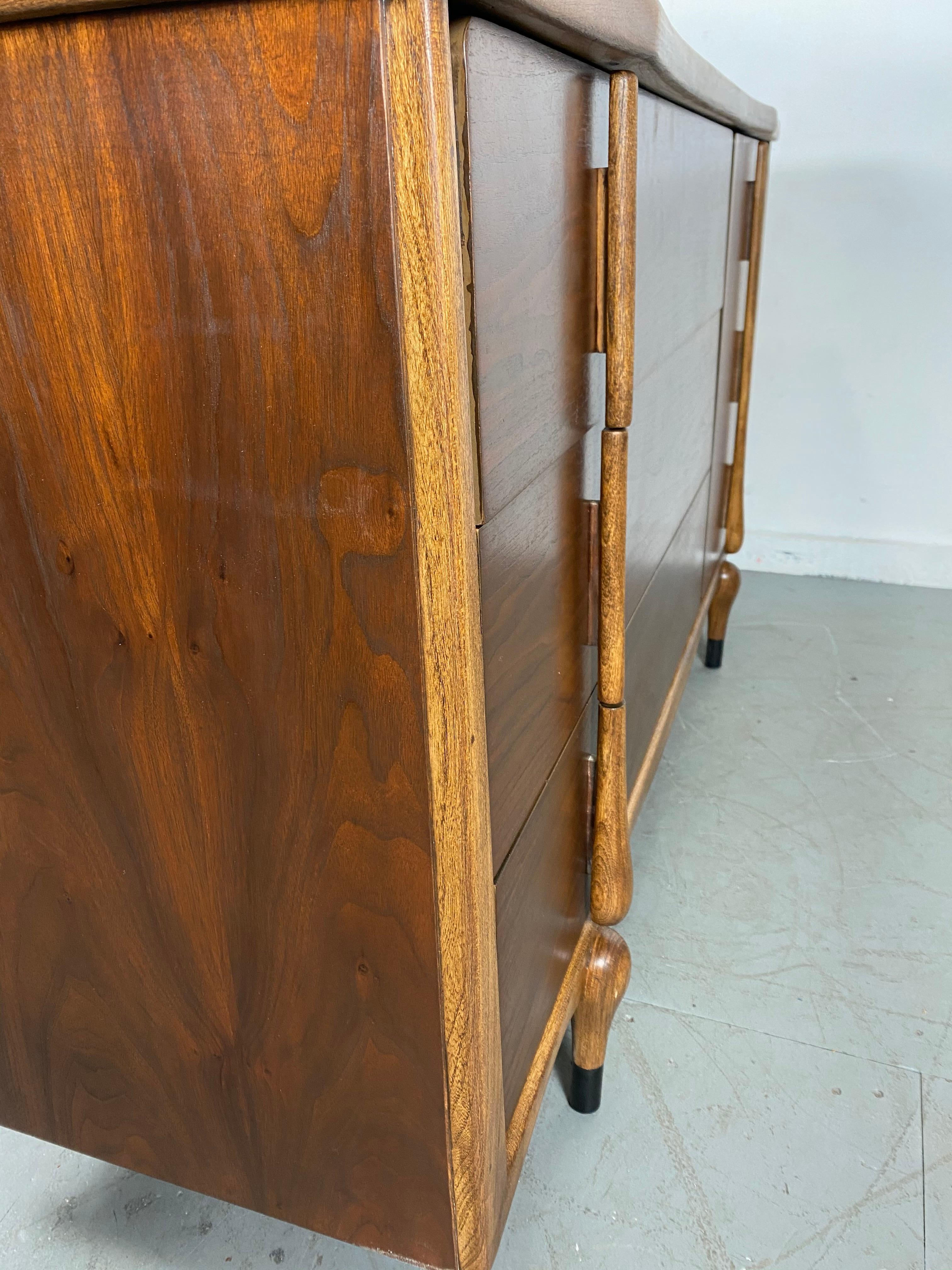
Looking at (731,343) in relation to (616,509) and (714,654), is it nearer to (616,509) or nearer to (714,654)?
(714,654)

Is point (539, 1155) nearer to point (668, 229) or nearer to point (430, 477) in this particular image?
point (430, 477)

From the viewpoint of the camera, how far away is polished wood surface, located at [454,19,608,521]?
520 mm

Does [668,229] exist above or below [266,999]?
above

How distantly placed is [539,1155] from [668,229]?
968mm

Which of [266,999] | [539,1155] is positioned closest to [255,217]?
[266,999]

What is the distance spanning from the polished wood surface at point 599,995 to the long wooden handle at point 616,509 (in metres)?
0.03

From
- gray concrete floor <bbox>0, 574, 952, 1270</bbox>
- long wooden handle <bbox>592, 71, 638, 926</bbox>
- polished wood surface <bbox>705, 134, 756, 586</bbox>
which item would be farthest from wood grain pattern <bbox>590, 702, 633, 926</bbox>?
polished wood surface <bbox>705, 134, 756, 586</bbox>

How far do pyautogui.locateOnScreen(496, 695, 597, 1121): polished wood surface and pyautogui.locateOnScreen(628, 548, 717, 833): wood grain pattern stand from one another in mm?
118

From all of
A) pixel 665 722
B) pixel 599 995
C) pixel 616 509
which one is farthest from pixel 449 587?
pixel 665 722

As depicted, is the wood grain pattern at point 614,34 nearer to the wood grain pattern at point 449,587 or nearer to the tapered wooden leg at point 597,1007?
the wood grain pattern at point 449,587

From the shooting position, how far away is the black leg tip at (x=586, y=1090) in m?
1.04

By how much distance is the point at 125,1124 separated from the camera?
769mm

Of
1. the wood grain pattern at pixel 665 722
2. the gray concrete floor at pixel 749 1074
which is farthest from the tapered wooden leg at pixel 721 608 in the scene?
the gray concrete floor at pixel 749 1074

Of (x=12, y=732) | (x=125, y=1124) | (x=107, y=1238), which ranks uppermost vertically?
(x=12, y=732)
